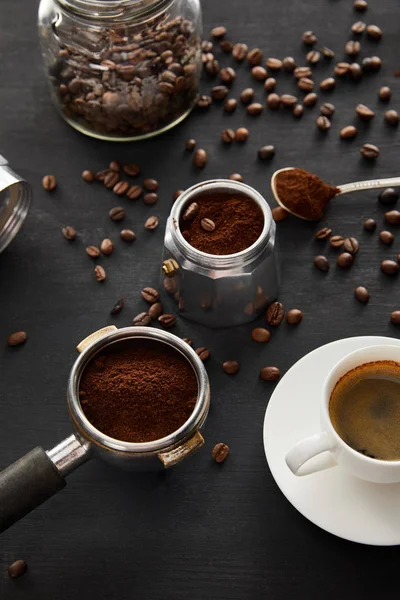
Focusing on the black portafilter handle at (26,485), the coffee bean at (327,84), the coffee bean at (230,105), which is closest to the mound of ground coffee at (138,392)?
the black portafilter handle at (26,485)

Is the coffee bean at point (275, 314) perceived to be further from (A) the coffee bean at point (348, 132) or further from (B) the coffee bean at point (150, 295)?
(A) the coffee bean at point (348, 132)

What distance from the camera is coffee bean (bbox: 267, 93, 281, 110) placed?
1.93 meters

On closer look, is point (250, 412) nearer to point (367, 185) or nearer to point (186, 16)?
point (367, 185)

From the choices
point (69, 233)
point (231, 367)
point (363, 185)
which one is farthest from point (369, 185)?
point (69, 233)

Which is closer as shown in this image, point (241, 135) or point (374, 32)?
point (241, 135)

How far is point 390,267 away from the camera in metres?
1.72

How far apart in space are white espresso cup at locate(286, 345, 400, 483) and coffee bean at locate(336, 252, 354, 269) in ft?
1.11

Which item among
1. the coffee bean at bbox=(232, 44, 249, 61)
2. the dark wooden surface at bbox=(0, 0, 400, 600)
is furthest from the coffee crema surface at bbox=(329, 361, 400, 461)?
the coffee bean at bbox=(232, 44, 249, 61)

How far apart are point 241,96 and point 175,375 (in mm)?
718

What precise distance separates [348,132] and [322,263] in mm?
312

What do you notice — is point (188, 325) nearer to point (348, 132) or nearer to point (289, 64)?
point (348, 132)

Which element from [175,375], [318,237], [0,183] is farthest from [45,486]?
[318,237]

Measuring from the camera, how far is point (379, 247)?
5.80 feet

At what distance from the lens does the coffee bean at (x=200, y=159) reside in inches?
73.7
